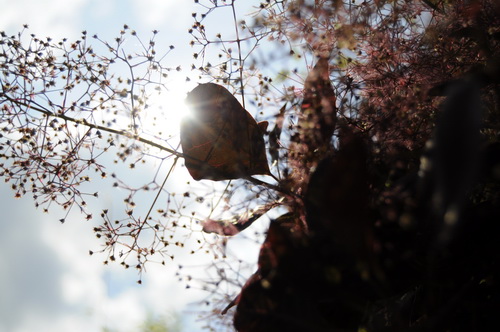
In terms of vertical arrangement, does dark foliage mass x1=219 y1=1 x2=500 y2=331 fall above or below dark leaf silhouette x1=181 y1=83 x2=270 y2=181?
below

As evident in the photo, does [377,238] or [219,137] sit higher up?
[219,137]

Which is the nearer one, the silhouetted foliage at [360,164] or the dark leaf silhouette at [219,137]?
the silhouetted foliage at [360,164]

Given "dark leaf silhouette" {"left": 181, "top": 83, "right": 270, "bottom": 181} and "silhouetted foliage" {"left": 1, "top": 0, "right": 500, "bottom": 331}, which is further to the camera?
"dark leaf silhouette" {"left": 181, "top": 83, "right": 270, "bottom": 181}

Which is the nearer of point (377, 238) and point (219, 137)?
point (377, 238)

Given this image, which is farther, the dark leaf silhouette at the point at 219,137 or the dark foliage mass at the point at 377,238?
the dark leaf silhouette at the point at 219,137

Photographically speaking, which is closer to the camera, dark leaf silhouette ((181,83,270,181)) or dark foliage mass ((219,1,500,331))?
dark foliage mass ((219,1,500,331))

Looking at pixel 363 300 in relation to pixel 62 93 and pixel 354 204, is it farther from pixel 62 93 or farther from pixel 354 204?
pixel 62 93

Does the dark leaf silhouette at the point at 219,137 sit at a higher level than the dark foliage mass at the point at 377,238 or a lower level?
higher

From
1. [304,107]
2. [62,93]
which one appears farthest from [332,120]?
[62,93]
